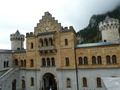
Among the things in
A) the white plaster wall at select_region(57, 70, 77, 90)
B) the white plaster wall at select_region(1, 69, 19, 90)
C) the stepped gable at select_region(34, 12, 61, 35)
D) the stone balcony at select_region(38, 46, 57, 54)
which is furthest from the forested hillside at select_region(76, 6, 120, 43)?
the white plaster wall at select_region(1, 69, 19, 90)

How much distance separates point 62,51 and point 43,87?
9894 mm

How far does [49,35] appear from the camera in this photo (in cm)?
3052

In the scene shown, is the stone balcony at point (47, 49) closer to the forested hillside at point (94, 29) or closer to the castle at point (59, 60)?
the castle at point (59, 60)

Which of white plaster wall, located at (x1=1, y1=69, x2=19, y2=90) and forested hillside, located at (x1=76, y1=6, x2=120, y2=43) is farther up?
forested hillside, located at (x1=76, y1=6, x2=120, y2=43)

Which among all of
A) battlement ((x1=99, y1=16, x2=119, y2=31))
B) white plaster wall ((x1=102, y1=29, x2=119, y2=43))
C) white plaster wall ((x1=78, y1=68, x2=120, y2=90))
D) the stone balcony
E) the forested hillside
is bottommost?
white plaster wall ((x1=78, y1=68, x2=120, y2=90))

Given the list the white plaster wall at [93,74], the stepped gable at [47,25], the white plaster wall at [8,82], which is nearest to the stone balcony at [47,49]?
the stepped gable at [47,25]

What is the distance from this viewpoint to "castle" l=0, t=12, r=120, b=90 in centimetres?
2633

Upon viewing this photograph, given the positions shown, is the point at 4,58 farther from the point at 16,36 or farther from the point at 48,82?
the point at 48,82

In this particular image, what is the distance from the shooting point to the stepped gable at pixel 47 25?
31094mm

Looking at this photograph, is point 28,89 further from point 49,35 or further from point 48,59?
point 49,35

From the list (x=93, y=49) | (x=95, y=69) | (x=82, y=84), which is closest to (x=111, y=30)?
(x=93, y=49)

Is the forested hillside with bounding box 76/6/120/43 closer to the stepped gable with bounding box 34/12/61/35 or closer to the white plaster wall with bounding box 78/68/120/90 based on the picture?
the stepped gable with bounding box 34/12/61/35

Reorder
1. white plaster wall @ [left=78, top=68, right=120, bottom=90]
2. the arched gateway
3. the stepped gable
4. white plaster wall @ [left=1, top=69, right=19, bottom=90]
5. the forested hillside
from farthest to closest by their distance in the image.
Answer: the forested hillside
the arched gateway
the stepped gable
white plaster wall @ [left=1, top=69, right=19, bottom=90]
white plaster wall @ [left=78, top=68, right=120, bottom=90]

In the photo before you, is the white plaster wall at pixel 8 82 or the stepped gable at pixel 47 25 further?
the stepped gable at pixel 47 25
